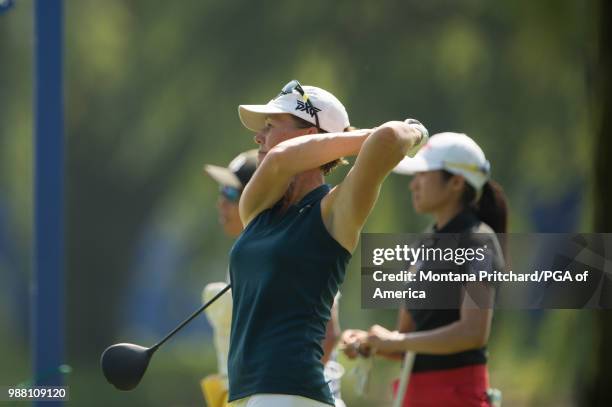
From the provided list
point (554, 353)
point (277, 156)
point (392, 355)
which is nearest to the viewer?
point (277, 156)

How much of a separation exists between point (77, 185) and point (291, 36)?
76.1 inches

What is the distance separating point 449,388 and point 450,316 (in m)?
0.24

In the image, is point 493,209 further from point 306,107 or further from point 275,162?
point 275,162

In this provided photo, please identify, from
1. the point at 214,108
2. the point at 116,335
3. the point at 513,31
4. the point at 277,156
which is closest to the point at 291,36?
the point at 214,108

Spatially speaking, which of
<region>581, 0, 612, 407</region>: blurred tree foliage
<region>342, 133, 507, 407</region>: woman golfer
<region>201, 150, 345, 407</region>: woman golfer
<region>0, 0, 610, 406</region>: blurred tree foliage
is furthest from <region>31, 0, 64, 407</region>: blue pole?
<region>581, 0, 612, 407</region>: blurred tree foliage

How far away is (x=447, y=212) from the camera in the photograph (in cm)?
398

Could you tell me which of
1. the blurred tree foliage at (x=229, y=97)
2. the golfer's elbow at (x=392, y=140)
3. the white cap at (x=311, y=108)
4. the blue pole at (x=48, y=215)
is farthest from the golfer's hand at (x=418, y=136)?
the blurred tree foliage at (x=229, y=97)

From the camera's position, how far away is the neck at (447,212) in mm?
3965

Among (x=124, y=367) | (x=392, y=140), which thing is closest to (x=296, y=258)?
(x=392, y=140)

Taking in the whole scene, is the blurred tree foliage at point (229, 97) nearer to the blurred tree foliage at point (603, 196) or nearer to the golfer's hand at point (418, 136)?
the blurred tree foliage at point (603, 196)

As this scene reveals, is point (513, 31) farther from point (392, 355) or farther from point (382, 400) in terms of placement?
point (392, 355)

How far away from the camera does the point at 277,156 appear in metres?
2.82

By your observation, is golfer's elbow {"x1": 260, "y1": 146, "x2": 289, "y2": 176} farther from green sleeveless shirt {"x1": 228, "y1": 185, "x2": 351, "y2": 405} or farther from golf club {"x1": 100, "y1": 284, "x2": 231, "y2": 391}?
golf club {"x1": 100, "y1": 284, "x2": 231, "y2": 391}

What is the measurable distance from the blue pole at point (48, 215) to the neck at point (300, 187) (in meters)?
1.36
